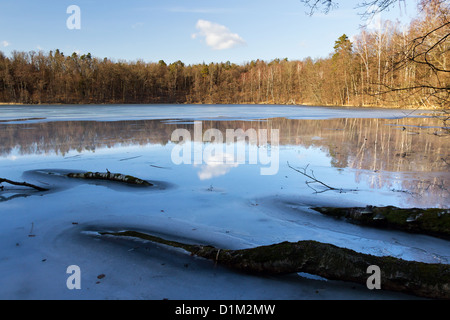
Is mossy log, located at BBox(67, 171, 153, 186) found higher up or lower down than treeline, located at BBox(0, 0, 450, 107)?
lower down

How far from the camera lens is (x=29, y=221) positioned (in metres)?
4.12

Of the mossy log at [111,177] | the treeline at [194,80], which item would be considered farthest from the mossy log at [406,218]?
the treeline at [194,80]

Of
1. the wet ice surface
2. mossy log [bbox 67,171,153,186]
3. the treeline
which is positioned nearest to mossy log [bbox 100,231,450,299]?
the wet ice surface

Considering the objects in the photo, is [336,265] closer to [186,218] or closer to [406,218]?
[406,218]

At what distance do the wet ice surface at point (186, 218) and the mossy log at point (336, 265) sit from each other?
0.09 meters

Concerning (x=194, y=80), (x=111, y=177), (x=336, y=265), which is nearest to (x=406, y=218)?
(x=336, y=265)

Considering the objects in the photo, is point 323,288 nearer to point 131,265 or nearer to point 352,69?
point 131,265

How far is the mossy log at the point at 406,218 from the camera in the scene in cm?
365

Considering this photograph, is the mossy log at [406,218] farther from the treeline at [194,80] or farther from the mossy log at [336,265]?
the treeline at [194,80]

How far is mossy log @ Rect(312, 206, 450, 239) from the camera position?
144 inches

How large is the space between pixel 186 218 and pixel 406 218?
272cm

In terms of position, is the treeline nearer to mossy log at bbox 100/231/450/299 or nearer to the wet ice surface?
the wet ice surface

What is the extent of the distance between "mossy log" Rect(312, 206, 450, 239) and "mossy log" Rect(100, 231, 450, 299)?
131 cm
